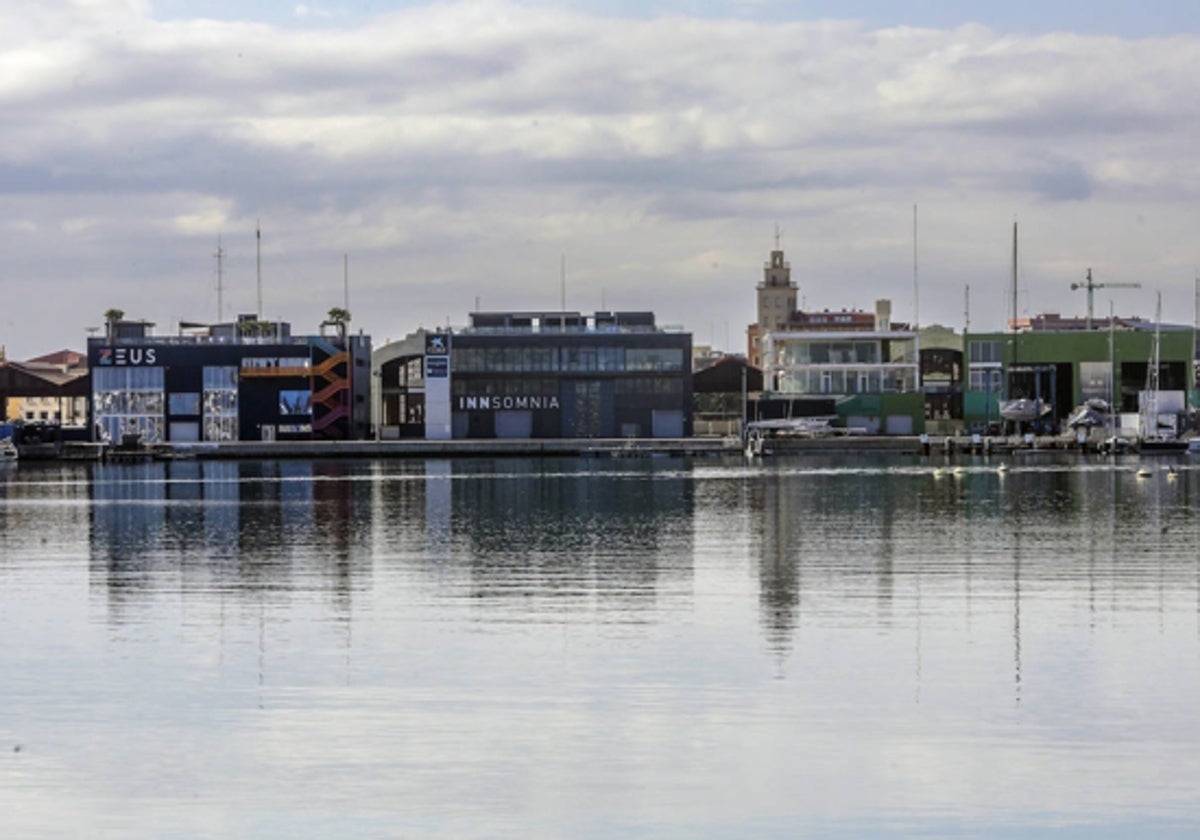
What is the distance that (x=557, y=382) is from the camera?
176m

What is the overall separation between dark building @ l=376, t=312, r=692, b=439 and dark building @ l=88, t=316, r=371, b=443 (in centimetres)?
998

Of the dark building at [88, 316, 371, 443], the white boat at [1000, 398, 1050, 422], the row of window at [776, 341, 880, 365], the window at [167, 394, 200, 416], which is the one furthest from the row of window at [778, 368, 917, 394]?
the window at [167, 394, 200, 416]

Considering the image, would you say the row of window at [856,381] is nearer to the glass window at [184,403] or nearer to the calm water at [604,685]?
the glass window at [184,403]

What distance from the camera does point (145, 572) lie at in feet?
174

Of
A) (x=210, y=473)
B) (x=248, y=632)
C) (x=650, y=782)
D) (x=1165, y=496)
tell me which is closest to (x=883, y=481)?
(x=1165, y=496)

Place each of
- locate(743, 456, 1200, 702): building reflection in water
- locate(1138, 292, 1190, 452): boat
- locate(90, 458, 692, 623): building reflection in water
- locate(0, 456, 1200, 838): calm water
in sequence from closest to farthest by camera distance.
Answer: locate(0, 456, 1200, 838): calm water
locate(743, 456, 1200, 702): building reflection in water
locate(90, 458, 692, 623): building reflection in water
locate(1138, 292, 1190, 452): boat

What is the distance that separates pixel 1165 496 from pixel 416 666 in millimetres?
66012

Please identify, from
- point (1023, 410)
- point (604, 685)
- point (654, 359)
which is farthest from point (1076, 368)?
point (604, 685)

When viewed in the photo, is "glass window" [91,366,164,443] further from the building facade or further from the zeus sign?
the building facade

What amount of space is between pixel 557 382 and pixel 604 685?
144973 millimetres

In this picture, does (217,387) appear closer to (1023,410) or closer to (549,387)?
(549,387)

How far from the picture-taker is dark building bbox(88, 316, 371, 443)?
175250mm

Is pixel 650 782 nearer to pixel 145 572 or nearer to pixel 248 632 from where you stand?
pixel 248 632

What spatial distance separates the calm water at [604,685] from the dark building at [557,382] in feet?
356
